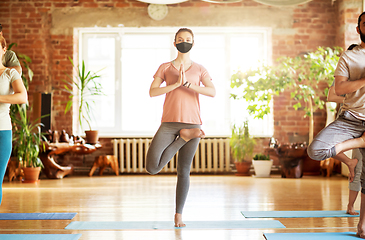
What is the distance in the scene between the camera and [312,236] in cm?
257

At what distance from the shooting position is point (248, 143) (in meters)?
6.77

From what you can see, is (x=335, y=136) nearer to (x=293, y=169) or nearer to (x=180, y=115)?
(x=180, y=115)

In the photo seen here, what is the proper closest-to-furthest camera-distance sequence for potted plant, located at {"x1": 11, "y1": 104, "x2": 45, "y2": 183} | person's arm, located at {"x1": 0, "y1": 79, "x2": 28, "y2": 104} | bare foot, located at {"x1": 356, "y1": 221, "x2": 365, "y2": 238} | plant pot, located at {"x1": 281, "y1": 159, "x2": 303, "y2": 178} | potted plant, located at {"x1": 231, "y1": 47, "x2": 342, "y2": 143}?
bare foot, located at {"x1": 356, "y1": 221, "x2": 365, "y2": 238}
person's arm, located at {"x1": 0, "y1": 79, "x2": 28, "y2": 104}
potted plant, located at {"x1": 11, "y1": 104, "x2": 45, "y2": 183}
potted plant, located at {"x1": 231, "y1": 47, "x2": 342, "y2": 143}
plant pot, located at {"x1": 281, "y1": 159, "x2": 303, "y2": 178}

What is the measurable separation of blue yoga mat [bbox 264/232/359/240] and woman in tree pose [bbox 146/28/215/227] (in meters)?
0.71

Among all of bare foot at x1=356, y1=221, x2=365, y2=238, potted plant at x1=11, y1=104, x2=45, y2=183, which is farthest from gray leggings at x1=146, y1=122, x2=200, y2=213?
potted plant at x1=11, y1=104, x2=45, y2=183

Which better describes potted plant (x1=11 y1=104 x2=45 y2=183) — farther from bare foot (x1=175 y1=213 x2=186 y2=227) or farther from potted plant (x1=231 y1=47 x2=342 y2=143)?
bare foot (x1=175 y1=213 x2=186 y2=227)

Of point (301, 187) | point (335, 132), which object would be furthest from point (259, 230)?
point (301, 187)

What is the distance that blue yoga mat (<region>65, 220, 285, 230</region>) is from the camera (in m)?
2.91

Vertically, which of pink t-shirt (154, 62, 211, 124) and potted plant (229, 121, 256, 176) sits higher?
pink t-shirt (154, 62, 211, 124)

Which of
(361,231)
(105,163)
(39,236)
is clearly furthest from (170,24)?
(361,231)

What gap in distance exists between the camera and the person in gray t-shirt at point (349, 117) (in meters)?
2.43

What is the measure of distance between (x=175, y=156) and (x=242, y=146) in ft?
4.01

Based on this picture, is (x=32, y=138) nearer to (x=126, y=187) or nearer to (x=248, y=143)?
(x=126, y=187)

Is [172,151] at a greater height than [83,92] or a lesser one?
lesser
